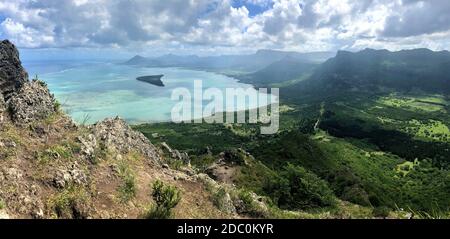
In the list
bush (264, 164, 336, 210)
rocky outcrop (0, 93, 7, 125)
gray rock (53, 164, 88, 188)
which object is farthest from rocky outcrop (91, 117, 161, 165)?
bush (264, 164, 336, 210)

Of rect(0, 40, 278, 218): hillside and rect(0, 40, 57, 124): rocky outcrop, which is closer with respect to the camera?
rect(0, 40, 278, 218): hillside

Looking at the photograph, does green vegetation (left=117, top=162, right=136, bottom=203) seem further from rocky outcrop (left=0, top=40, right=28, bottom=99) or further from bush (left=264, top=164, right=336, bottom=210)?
bush (left=264, top=164, right=336, bottom=210)

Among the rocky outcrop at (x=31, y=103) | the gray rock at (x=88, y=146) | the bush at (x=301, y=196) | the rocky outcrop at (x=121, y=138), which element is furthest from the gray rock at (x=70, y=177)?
the bush at (x=301, y=196)

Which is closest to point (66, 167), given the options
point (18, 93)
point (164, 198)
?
point (164, 198)

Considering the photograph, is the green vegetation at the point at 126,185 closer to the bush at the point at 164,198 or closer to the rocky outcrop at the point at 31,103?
the bush at the point at 164,198

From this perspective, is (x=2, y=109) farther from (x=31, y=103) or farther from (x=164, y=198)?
(x=164, y=198)
